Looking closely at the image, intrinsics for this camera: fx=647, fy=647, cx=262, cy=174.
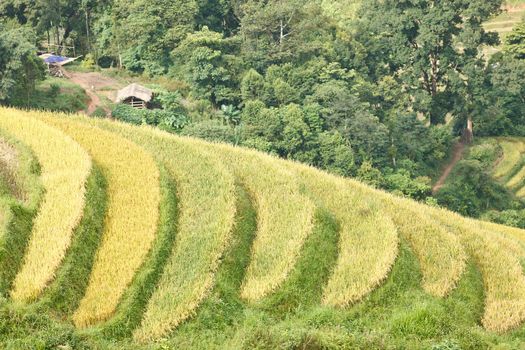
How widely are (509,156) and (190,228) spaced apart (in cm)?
2864

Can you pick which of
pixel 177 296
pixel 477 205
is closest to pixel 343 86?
pixel 477 205

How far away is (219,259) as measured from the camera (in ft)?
28.7

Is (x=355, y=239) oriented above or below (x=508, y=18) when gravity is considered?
below

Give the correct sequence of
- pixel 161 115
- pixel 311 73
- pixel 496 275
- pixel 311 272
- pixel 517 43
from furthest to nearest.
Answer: pixel 517 43, pixel 311 73, pixel 161 115, pixel 496 275, pixel 311 272

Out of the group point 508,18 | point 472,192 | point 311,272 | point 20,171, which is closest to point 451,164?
point 472,192

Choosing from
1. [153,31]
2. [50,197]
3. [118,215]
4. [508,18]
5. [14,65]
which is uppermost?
[508,18]

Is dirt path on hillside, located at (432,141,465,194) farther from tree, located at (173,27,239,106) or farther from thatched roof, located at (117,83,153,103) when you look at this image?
thatched roof, located at (117,83,153,103)

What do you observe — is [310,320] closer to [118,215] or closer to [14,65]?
[118,215]

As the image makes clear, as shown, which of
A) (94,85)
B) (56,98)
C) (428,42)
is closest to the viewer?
(56,98)

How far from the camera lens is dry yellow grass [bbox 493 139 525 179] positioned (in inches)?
1296

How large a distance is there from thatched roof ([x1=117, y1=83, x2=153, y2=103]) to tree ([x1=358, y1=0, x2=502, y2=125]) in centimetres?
1387

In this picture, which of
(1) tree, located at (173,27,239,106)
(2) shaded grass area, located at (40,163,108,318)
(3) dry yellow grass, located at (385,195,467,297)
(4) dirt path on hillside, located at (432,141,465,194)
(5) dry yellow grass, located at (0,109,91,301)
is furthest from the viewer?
(4) dirt path on hillside, located at (432,141,465,194)

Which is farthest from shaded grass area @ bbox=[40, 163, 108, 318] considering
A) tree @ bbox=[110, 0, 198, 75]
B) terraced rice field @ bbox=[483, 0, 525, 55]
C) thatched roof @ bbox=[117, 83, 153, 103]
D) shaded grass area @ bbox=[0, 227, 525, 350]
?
terraced rice field @ bbox=[483, 0, 525, 55]

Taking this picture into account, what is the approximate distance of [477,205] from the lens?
1087 inches
